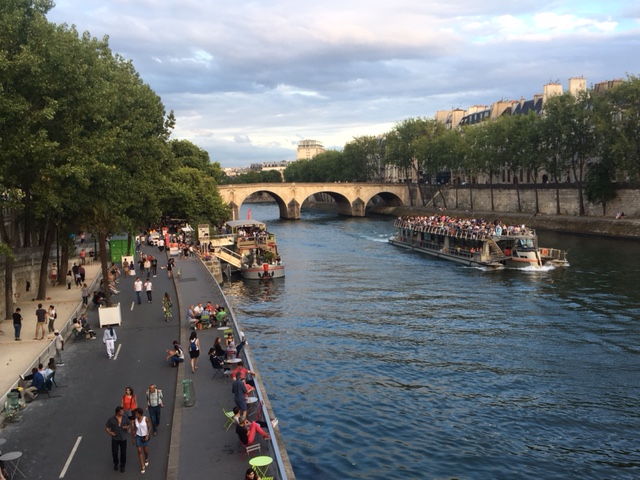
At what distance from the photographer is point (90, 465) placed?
17.3 metres

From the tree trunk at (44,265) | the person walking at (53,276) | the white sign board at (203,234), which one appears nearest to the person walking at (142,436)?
the tree trunk at (44,265)

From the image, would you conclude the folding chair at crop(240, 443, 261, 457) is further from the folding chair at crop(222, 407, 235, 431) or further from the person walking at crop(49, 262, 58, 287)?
the person walking at crop(49, 262, 58, 287)

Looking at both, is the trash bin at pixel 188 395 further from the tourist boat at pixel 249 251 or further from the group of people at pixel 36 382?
the tourist boat at pixel 249 251

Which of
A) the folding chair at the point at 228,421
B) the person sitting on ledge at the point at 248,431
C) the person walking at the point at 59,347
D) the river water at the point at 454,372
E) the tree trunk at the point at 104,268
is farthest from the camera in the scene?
the tree trunk at the point at 104,268

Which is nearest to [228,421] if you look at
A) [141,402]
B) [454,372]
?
[141,402]

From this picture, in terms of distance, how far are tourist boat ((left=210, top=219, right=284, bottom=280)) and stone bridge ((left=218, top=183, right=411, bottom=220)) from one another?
60.1m

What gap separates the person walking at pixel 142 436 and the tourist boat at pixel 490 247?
4935 centimetres

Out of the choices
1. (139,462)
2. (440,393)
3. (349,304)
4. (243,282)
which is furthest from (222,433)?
(243,282)

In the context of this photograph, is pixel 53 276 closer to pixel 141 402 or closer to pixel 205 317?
pixel 205 317

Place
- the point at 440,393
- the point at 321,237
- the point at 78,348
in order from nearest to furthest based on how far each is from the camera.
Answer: the point at 440,393 → the point at 78,348 → the point at 321,237

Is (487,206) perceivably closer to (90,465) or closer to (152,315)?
(152,315)

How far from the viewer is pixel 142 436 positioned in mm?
16984

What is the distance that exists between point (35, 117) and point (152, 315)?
12.2m

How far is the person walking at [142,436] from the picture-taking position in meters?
16.9
